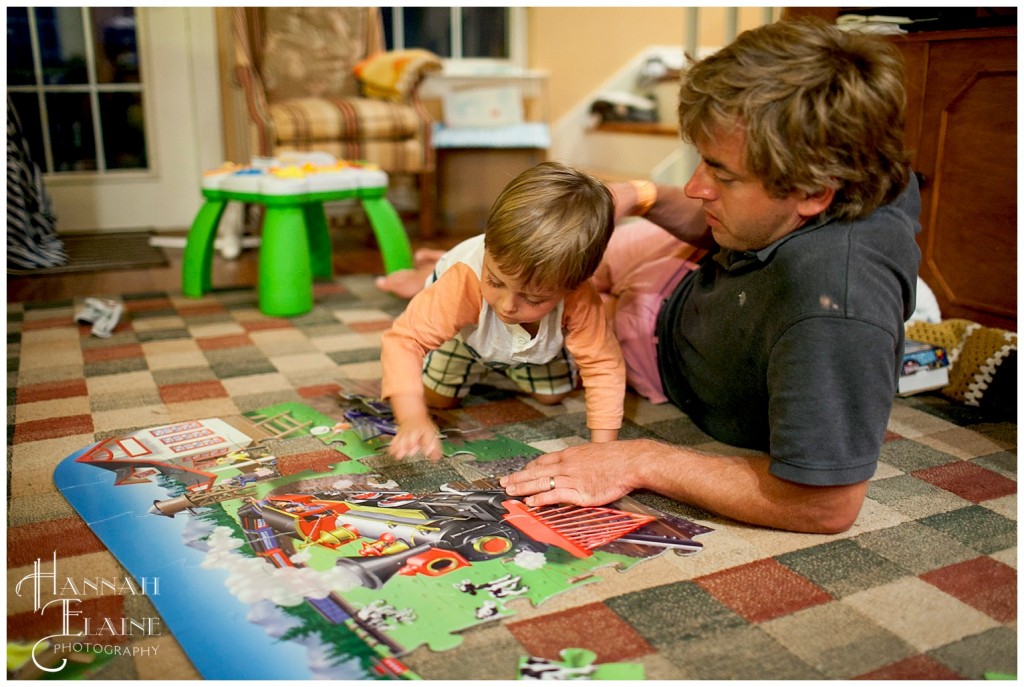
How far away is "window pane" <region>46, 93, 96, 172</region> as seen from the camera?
3145 millimetres

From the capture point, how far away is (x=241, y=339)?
1.87 metres

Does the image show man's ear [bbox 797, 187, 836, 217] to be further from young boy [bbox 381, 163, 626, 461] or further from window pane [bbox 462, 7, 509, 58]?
window pane [bbox 462, 7, 509, 58]

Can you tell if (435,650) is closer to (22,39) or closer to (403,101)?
(403,101)

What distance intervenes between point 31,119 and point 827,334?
10.2 feet

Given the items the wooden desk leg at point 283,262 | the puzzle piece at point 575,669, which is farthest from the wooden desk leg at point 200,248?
the puzzle piece at point 575,669

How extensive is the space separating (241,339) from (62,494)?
0.77 m

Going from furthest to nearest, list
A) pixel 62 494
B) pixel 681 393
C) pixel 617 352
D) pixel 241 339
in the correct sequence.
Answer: pixel 241 339, pixel 681 393, pixel 617 352, pixel 62 494

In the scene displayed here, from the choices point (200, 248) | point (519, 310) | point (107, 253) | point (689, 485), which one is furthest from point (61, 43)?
point (689, 485)

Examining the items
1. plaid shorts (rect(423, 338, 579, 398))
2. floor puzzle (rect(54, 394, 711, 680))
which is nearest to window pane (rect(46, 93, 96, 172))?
floor puzzle (rect(54, 394, 711, 680))

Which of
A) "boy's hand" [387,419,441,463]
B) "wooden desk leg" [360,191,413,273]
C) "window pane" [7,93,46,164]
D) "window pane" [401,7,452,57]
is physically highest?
"window pane" [401,7,452,57]

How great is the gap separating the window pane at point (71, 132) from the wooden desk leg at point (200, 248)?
133 cm

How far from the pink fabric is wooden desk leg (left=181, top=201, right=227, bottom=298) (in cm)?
111

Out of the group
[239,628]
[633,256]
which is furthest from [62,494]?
[633,256]

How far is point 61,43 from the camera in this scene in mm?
3111
